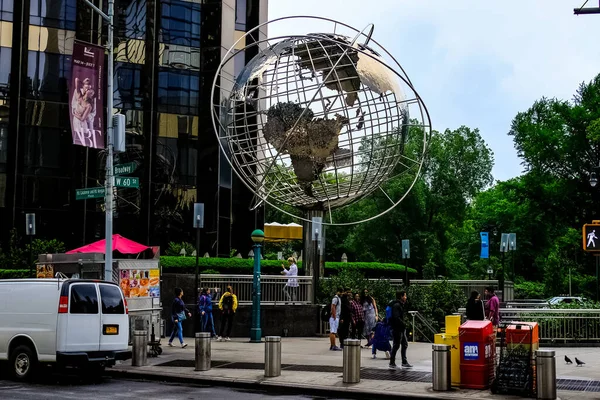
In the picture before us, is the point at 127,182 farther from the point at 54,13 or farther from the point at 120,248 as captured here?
the point at 54,13

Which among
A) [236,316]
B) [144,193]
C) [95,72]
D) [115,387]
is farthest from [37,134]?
[115,387]

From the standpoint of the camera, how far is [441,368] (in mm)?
13508

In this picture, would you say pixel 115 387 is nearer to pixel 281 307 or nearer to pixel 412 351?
pixel 412 351

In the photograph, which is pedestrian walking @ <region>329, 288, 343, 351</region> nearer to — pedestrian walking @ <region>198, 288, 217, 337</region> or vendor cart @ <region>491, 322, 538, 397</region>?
pedestrian walking @ <region>198, 288, 217, 337</region>

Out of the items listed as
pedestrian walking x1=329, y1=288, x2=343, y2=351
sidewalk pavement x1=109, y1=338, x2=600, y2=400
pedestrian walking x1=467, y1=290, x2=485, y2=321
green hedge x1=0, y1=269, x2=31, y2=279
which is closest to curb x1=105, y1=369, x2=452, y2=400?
sidewalk pavement x1=109, y1=338, x2=600, y2=400


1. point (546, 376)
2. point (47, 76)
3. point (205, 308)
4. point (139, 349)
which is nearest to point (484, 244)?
point (205, 308)

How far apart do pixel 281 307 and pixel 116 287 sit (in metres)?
10.5

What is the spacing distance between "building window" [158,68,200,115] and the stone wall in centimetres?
1545

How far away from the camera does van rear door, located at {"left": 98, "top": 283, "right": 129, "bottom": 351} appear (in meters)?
15.8

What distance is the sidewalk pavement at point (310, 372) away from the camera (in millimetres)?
13703

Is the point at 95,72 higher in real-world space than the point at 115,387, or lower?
higher

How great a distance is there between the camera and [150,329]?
20.4m

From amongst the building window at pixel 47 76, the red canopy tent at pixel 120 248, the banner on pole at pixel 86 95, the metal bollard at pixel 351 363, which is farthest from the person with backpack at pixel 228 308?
the building window at pixel 47 76

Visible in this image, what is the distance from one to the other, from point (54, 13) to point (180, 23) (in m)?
6.24
